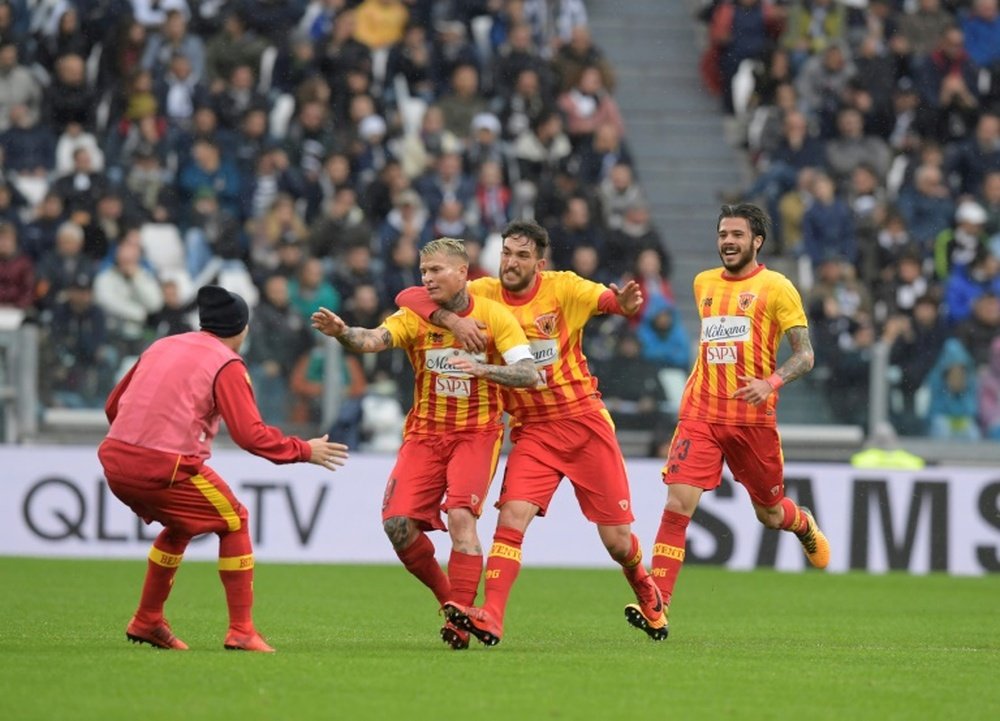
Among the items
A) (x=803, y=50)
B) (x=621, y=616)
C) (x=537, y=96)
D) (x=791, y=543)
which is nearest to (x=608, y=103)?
(x=537, y=96)

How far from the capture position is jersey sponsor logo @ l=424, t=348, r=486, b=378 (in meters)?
10.7

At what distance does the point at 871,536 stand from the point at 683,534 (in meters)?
7.61

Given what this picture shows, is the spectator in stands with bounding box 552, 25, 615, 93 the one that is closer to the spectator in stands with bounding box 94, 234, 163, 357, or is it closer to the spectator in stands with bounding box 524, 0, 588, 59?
the spectator in stands with bounding box 524, 0, 588, 59

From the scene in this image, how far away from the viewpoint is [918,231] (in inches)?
911

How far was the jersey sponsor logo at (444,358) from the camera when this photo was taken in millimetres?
10747

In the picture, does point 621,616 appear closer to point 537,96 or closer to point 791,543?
point 791,543

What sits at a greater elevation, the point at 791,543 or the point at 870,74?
the point at 870,74

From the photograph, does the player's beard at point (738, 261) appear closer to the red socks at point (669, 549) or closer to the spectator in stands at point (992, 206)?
the red socks at point (669, 549)

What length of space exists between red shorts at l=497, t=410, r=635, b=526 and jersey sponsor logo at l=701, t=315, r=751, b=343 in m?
1.06

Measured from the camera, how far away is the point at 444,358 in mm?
10828

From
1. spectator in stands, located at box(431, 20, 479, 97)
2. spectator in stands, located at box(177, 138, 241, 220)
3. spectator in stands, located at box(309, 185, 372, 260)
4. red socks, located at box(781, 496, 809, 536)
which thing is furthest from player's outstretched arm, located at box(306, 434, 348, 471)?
spectator in stands, located at box(431, 20, 479, 97)

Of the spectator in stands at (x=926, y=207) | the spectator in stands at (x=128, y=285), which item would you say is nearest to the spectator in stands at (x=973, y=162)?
the spectator in stands at (x=926, y=207)

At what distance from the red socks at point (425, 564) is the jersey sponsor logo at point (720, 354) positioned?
83.9 inches

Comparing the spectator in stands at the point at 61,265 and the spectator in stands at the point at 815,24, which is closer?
the spectator in stands at the point at 61,265
